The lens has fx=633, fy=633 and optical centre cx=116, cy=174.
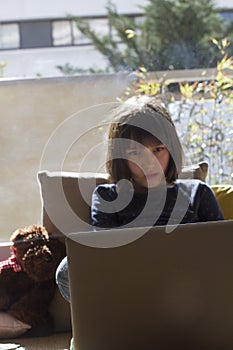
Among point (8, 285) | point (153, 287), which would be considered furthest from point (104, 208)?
point (153, 287)

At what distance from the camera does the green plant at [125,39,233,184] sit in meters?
2.90

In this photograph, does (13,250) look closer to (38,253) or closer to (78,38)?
(38,253)

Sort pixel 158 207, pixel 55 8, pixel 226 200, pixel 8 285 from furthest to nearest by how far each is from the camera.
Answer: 1. pixel 55 8
2. pixel 8 285
3. pixel 226 200
4. pixel 158 207

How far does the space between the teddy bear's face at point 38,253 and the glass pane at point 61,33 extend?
43.3 inches

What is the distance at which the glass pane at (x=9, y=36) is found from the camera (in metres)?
2.92

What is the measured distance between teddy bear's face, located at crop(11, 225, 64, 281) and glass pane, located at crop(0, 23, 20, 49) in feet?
3.65

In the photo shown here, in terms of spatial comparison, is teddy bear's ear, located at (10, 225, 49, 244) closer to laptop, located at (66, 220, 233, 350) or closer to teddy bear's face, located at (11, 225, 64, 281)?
teddy bear's face, located at (11, 225, 64, 281)

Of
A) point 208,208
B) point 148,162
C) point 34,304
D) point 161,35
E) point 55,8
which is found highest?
point 55,8

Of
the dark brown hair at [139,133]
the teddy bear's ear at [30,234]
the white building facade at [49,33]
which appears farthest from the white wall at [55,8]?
the teddy bear's ear at [30,234]

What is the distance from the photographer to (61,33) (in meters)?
2.93

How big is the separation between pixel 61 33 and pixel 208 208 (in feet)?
4.50

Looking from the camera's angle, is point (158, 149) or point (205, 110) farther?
point (205, 110)

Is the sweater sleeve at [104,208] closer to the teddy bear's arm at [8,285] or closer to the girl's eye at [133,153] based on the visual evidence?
the girl's eye at [133,153]

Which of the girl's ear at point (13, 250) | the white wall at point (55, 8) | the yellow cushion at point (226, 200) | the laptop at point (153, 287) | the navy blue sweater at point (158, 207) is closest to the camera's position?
the laptop at point (153, 287)
